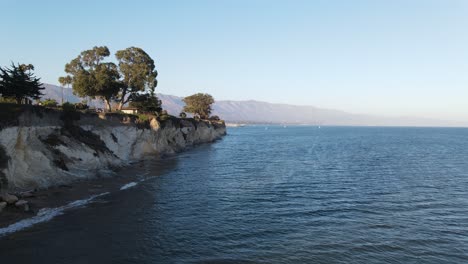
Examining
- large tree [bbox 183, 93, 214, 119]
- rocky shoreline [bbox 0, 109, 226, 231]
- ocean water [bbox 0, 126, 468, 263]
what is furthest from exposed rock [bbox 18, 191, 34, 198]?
large tree [bbox 183, 93, 214, 119]

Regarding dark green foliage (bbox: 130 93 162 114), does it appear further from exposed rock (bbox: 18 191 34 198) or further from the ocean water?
exposed rock (bbox: 18 191 34 198)

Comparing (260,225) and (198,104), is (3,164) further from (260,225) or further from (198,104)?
(198,104)

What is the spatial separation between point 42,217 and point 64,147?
19.5 m

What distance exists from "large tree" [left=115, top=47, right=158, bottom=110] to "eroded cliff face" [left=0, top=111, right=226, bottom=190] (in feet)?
51.7

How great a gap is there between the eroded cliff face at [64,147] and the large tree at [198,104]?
340ft

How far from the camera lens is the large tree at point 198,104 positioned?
182 meters

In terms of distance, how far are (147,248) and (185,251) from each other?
2.54 meters

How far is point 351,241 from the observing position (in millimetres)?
23812

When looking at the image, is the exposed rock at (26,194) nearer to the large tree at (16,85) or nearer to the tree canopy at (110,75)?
the large tree at (16,85)

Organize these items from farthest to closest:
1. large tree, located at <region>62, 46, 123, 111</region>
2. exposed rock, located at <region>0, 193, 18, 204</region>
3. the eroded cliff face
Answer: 1. large tree, located at <region>62, 46, 123, 111</region>
2. the eroded cliff face
3. exposed rock, located at <region>0, 193, 18, 204</region>

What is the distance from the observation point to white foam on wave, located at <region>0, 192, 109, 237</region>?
2542 cm

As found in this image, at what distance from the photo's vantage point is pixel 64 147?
46.5 m

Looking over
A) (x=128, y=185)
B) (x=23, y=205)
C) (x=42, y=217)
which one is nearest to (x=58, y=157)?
(x=128, y=185)

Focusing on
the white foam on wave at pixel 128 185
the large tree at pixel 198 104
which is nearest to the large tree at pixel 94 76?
the white foam on wave at pixel 128 185
